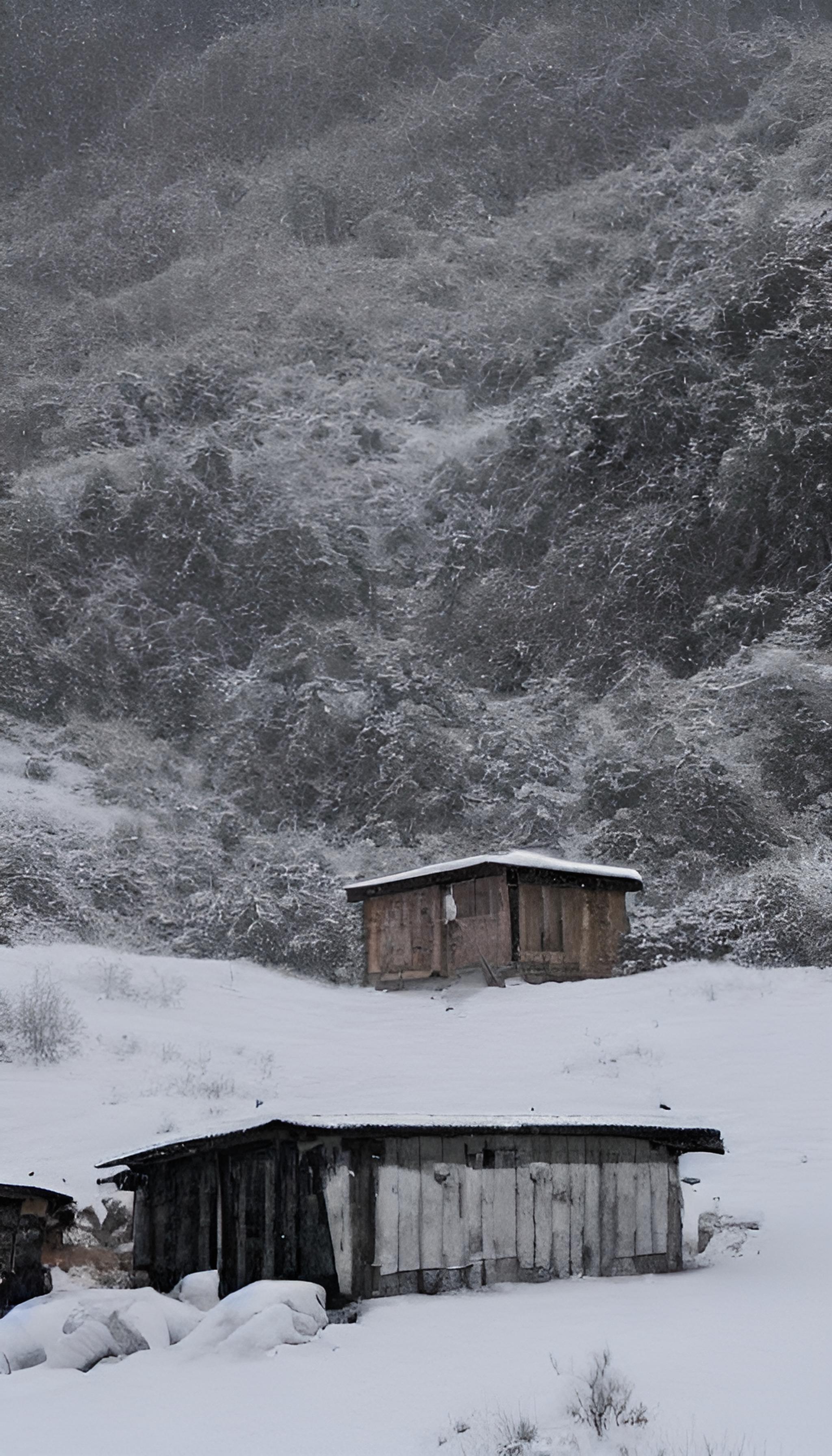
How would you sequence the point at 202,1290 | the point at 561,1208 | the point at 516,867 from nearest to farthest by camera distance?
the point at 202,1290, the point at 561,1208, the point at 516,867

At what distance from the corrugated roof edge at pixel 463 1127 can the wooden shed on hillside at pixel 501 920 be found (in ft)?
45.4

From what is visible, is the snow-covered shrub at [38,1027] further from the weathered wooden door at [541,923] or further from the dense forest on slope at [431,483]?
the weathered wooden door at [541,923]

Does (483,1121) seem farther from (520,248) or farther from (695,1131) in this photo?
(520,248)

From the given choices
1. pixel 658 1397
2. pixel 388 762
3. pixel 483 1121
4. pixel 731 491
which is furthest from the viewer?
pixel 731 491

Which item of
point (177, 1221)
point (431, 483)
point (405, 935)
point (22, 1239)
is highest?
point (431, 483)

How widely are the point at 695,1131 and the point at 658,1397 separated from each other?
5.31 metres

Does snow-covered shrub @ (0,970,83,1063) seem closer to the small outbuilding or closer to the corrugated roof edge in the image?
the corrugated roof edge

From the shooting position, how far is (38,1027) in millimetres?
22297

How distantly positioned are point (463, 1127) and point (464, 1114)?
0.96m

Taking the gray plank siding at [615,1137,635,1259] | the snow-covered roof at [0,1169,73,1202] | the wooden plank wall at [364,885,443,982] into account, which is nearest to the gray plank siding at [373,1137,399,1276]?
the gray plank siding at [615,1137,635,1259]

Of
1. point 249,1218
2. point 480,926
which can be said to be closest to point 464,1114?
point 249,1218

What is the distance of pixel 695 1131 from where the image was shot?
50.0ft

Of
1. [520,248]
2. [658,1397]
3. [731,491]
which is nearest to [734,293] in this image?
[731,491]

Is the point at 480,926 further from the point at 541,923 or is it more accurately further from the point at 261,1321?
the point at 261,1321
